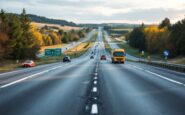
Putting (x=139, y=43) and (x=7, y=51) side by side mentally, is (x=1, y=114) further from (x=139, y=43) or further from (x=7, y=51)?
(x=139, y=43)

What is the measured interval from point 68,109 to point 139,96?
4342 mm

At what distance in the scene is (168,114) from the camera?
10.8 m

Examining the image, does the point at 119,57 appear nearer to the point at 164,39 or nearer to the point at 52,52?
the point at 52,52

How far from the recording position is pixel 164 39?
137 meters

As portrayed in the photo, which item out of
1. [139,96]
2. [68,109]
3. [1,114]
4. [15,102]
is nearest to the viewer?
[1,114]

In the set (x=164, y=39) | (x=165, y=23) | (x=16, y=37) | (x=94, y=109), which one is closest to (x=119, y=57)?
(x=16, y=37)

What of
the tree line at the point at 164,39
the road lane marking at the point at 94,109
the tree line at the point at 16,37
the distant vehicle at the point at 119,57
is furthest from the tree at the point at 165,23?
the road lane marking at the point at 94,109

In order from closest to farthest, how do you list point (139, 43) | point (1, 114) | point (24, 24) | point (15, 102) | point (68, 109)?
point (1, 114), point (68, 109), point (15, 102), point (24, 24), point (139, 43)

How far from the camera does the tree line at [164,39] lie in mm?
116438

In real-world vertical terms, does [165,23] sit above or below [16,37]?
above

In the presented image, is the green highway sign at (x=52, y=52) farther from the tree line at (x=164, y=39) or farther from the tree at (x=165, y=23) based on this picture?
the tree at (x=165, y=23)

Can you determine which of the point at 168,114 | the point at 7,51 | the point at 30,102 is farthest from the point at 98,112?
the point at 7,51

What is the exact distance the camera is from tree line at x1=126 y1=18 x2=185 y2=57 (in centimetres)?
11644

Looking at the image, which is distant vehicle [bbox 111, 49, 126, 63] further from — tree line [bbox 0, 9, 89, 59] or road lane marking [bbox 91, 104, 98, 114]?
road lane marking [bbox 91, 104, 98, 114]
